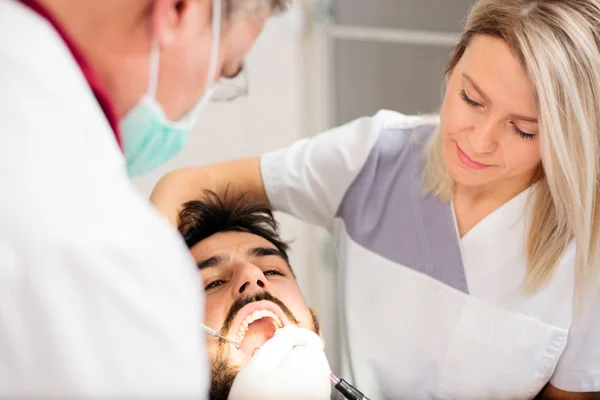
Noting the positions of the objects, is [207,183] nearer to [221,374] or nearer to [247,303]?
[247,303]

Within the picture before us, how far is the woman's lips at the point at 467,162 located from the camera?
47.5 inches

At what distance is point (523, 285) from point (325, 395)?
0.42m

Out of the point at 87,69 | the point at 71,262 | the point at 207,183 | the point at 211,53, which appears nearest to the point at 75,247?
the point at 71,262

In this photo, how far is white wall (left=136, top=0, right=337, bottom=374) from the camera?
1916 mm

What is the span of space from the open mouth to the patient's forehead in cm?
16

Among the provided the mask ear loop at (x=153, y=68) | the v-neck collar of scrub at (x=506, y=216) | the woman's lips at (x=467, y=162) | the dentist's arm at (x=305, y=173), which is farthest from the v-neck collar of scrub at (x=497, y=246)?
the mask ear loop at (x=153, y=68)

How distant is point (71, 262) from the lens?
0.60 metres

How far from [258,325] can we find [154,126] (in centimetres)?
50

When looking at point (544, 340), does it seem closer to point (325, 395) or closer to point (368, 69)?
point (325, 395)

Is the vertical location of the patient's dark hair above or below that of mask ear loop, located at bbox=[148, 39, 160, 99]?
below

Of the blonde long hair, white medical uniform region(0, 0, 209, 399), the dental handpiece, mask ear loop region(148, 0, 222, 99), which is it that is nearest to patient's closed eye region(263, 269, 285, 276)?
the dental handpiece

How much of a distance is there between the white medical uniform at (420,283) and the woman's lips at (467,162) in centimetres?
14

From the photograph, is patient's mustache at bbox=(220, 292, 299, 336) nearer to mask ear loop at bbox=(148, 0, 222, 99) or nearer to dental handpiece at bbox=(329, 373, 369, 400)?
dental handpiece at bbox=(329, 373, 369, 400)

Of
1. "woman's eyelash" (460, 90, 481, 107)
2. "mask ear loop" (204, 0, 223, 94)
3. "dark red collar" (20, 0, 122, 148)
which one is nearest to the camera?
"dark red collar" (20, 0, 122, 148)
